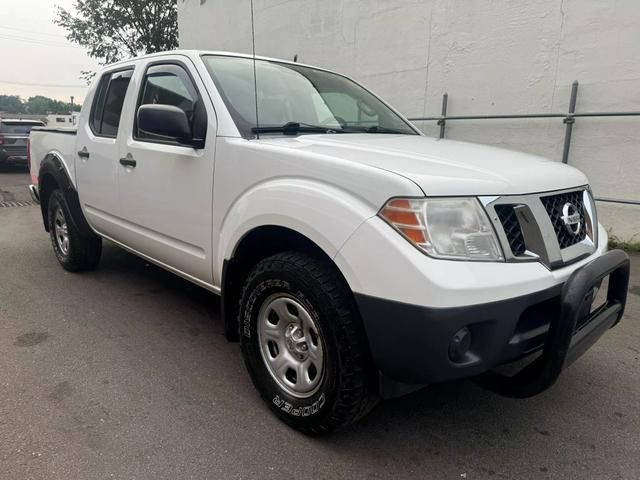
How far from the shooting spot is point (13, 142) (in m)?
14.3

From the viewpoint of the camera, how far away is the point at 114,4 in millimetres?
22984

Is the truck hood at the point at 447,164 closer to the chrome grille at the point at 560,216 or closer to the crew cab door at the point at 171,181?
the chrome grille at the point at 560,216

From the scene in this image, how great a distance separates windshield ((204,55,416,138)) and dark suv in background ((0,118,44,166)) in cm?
1390

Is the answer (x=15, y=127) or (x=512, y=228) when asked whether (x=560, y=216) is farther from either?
(x=15, y=127)

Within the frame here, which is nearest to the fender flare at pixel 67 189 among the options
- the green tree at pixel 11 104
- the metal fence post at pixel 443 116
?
the metal fence post at pixel 443 116

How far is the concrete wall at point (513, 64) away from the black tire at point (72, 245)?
209 inches

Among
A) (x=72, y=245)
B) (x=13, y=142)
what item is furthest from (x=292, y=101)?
(x=13, y=142)

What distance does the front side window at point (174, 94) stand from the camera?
9.30 ft

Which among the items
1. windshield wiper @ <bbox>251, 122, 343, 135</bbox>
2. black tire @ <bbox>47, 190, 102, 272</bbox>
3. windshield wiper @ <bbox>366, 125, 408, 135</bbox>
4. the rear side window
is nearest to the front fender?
windshield wiper @ <bbox>251, 122, 343, 135</bbox>

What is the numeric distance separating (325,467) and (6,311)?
3.03 m

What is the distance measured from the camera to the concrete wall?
5848 millimetres

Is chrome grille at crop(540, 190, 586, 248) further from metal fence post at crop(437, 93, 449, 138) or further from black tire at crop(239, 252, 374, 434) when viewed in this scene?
metal fence post at crop(437, 93, 449, 138)

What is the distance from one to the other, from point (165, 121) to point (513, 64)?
5.52 metres

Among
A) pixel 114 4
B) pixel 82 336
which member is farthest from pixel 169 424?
pixel 114 4
